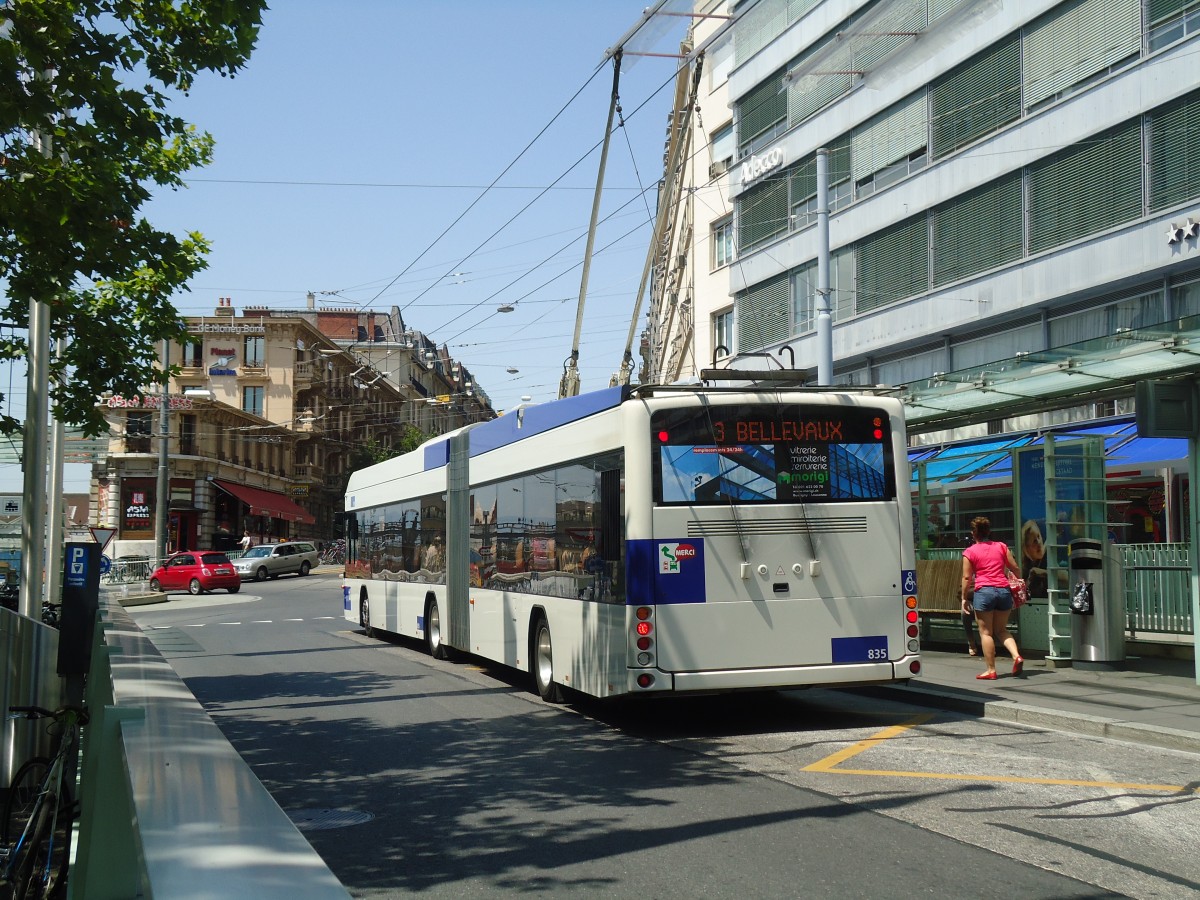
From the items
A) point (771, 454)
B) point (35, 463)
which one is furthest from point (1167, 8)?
point (35, 463)

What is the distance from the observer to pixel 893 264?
29438 millimetres

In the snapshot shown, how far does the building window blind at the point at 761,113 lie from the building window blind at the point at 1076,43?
387 inches

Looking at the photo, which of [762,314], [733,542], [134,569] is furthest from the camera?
[134,569]

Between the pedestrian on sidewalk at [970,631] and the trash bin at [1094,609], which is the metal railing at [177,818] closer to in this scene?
the trash bin at [1094,609]

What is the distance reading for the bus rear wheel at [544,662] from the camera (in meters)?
13.2

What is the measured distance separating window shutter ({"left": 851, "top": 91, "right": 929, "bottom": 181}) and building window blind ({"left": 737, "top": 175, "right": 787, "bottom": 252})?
332cm

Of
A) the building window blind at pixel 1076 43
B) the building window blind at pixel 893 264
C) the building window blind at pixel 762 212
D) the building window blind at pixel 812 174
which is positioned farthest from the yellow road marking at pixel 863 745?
the building window blind at pixel 762 212

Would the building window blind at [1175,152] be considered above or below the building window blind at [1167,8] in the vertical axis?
below

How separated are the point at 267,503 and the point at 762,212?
50202mm

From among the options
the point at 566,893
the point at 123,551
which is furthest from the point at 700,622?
the point at 123,551

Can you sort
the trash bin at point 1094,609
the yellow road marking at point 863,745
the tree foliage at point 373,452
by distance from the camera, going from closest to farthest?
1. the yellow road marking at point 863,745
2. the trash bin at point 1094,609
3. the tree foliage at point 373,452

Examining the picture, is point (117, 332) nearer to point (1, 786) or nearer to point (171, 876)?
point (1, 786)

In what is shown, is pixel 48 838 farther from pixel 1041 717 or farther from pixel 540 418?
pixel 540 418

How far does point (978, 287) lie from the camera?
26203mm
